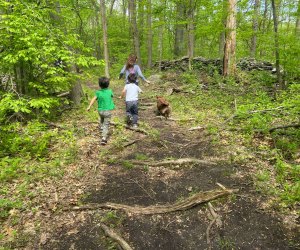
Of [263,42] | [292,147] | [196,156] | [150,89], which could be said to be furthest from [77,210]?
[150,89]

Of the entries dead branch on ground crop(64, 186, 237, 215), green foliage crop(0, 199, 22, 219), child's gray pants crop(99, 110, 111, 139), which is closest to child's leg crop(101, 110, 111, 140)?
child's gray pants crop(99, 110, 111, 139)

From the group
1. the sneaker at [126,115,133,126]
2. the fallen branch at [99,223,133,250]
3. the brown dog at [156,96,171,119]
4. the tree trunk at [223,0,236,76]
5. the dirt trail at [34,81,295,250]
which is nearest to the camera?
the fallen branch at [99,223,133,250]

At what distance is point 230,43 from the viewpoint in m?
13.0

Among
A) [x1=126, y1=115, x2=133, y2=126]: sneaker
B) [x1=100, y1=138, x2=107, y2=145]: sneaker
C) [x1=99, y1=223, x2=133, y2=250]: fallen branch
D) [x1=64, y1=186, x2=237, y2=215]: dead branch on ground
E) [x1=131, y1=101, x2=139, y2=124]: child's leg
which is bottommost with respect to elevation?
[x1=99, y1=223, x2=133, y2=250]: fallen branch

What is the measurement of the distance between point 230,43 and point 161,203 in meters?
11.2

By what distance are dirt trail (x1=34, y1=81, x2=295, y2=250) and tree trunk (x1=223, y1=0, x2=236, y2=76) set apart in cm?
809

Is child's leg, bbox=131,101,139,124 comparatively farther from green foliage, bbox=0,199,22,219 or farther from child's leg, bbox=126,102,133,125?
green foliage, bbox=0,199,22,219

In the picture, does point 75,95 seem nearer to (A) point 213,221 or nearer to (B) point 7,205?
(B) point 7,205

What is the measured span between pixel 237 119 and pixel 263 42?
3.96 m

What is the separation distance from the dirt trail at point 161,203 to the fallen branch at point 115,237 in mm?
73

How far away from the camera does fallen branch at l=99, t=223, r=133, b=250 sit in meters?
3.28

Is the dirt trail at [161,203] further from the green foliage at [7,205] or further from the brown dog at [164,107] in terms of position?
the brown dog at [164,107]

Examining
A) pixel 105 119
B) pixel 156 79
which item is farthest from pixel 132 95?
pixel 156 79

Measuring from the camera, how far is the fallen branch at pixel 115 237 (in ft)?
10.8
